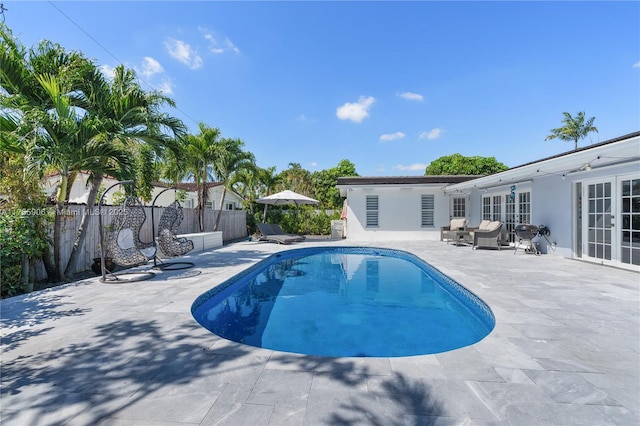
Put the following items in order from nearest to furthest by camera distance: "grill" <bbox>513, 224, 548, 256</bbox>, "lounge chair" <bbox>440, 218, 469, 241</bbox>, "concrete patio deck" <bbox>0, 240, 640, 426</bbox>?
"concrete patio deck" <bbox>0, 240, 640, 426</bbox> < "grill" <bbox>513, 224, 548, 256</bbox> < "lounge chair" <bbox>440, 218, 469, 241</bbox>

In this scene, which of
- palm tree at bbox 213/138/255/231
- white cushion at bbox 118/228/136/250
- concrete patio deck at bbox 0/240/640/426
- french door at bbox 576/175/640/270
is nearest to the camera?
concrete patio deck at bbox 0/240/640/426

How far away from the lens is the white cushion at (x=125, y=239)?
21.7 ft

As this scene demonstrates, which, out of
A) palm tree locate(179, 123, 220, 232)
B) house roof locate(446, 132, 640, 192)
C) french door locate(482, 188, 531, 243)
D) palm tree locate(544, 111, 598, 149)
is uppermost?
palm tree locate(544, 111, 598, 149)

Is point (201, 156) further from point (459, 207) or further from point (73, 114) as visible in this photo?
point (459, 207)

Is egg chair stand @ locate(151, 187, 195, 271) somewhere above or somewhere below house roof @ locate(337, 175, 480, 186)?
below

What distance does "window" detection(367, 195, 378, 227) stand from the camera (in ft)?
52.0

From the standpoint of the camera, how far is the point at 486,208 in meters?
14.2

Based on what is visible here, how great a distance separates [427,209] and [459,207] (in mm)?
1726

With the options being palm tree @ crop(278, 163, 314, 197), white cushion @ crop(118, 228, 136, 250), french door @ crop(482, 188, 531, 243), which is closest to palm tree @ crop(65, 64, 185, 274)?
white cushion @ crop(118, 228, 136, 250)

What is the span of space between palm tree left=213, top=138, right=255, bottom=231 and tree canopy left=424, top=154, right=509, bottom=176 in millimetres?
36931

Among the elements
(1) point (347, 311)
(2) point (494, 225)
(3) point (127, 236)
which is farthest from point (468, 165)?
(3) point (127, 236)

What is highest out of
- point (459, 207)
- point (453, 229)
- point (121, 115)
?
point (121, 115)

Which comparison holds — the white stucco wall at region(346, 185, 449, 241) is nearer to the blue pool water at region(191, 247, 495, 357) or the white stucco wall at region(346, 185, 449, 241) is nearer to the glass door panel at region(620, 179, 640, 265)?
the blue pool water at region(191, 247, 495, 357)

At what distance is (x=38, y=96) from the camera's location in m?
5.90
